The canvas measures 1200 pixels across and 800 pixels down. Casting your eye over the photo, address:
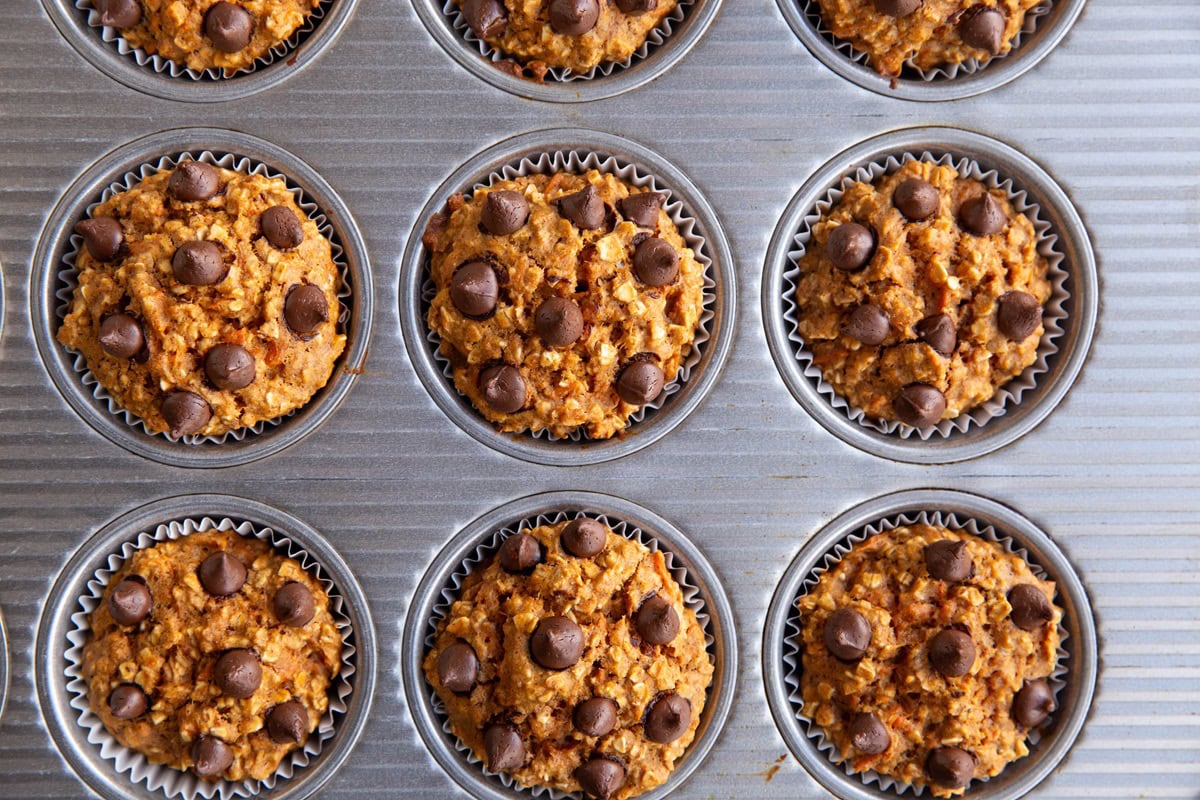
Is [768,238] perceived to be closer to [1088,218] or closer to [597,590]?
[1088,218]

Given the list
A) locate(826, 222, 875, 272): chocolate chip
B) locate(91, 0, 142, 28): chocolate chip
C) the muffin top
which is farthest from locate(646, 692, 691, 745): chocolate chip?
locate(91, 0, 142, 28): chocolate chip

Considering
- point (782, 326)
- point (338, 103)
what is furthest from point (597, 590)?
point (338, 103)

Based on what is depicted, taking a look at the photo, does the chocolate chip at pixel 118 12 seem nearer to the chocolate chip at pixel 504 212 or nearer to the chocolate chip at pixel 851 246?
the chocolate chip at pixel 504 212

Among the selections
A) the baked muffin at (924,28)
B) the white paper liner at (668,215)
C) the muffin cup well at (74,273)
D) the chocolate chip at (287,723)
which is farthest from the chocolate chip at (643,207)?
the chocolate chip at (287,723)

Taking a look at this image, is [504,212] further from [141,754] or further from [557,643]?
[141,754]

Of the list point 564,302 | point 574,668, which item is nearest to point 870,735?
point 574,668

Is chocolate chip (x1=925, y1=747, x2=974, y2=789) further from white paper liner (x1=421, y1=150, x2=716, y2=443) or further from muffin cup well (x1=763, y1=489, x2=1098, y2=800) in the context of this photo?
white paper liner (x1=421, y1=150, x2=716, y2=443)

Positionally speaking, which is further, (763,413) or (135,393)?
(763,413)

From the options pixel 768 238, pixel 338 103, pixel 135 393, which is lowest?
pixel 135 393
